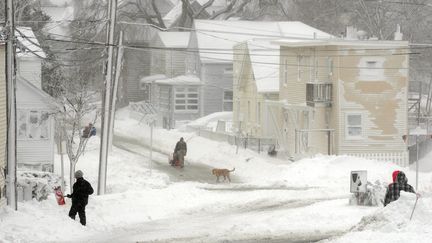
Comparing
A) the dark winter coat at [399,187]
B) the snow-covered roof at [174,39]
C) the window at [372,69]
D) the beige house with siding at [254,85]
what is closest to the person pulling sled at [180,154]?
the beige house with siding at [254,85]

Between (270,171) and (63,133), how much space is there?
8.87 metres

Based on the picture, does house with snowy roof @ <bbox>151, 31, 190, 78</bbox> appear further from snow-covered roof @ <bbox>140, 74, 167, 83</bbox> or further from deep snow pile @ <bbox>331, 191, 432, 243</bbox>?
deep snow pile @ <bbox>331, 191, 432, 243</bbox>

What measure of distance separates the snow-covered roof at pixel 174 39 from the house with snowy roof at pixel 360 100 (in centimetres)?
3372

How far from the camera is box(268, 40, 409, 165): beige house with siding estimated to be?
43.7 metres

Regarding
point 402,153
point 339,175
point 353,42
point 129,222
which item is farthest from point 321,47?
point 129,222

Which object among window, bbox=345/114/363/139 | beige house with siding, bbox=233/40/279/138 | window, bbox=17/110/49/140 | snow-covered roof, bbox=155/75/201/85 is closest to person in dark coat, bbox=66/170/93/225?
window, bbox=17/110/49/140

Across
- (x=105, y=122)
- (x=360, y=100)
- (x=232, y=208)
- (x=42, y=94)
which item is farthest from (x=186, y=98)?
(x=232, y=208)

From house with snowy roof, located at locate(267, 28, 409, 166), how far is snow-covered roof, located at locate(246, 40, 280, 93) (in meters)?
9.02

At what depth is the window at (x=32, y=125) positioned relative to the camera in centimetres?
3981

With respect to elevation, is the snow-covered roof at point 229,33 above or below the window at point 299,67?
above

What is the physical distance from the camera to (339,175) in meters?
37.8

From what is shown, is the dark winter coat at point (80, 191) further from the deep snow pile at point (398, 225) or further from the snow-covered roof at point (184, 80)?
the snow-covered roof at point (184, 80)

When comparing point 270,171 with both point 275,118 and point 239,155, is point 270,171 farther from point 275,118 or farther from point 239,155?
point 275,118

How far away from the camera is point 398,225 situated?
18.8 meters
